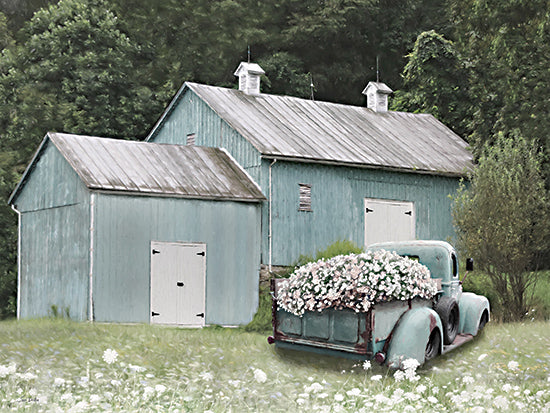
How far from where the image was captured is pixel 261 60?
42094 mm

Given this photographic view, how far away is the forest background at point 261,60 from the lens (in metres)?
25.0

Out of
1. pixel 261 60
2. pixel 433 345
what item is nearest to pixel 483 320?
pixel 433 345

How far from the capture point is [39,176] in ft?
76.7

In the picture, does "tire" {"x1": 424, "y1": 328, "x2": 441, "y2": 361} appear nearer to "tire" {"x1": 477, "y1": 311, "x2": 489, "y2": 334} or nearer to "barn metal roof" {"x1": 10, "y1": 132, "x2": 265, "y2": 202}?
"tire" {"x1": 477, "y1": 311, "x2": 489, "y2": 334}

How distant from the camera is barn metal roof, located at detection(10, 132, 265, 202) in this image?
2161cm

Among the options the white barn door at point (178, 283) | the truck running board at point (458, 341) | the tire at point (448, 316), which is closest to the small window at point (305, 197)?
the white barn door at point (178, 283)

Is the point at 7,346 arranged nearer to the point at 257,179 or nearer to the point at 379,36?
the point at 257,179

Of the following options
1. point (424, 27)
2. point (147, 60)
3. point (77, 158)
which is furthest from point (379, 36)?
point (77, 158)

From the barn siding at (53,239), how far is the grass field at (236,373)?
2889 millimetres

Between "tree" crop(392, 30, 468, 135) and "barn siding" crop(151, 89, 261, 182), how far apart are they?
11.6 meters

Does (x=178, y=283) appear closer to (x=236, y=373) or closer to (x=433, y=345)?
(x=236, y=373)

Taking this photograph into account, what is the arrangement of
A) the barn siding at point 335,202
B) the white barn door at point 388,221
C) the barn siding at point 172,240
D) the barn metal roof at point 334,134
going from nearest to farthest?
1. the barn siding at point 172,240
2. the barn siding at point 335,202
3. the barn metal roof at point 334,134
4. the white barn door at point 388,221

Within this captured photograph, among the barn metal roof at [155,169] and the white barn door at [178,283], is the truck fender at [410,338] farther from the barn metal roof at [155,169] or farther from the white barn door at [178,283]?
the barn metal roof at [155,169]

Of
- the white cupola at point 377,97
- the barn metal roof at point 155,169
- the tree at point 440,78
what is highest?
the tree at point 440,78
